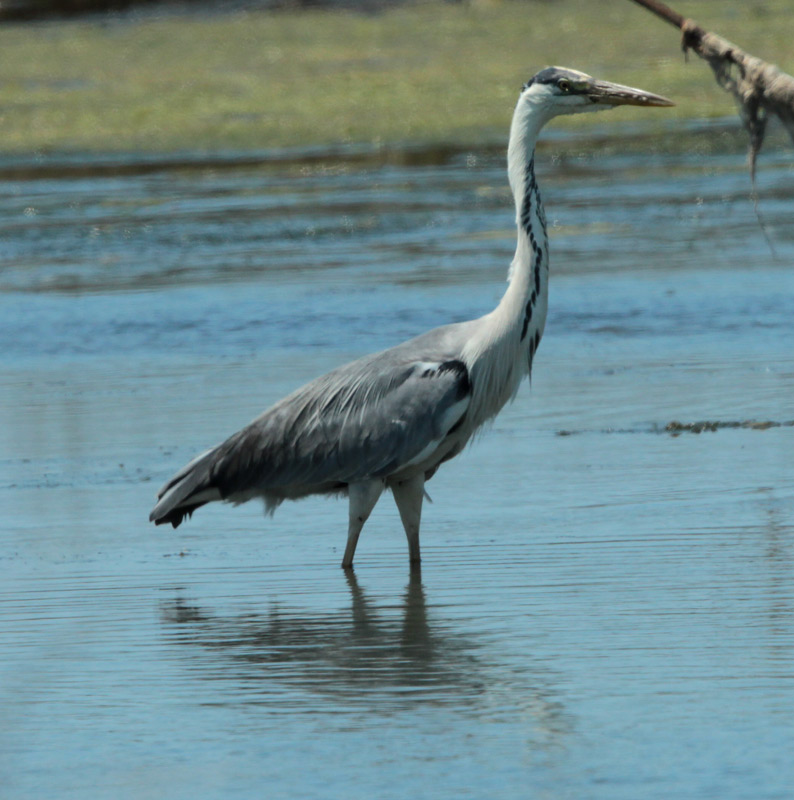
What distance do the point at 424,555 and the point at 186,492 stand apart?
3.31ft

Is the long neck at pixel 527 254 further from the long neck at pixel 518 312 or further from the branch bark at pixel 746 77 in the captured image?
the branch bark at pixel 746 77

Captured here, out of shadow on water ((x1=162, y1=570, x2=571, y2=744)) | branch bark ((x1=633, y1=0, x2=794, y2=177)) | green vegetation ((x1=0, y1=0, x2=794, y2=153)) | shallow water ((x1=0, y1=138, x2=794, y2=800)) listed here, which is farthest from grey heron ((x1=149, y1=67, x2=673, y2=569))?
green vegetation ((x1=0, y1=0, x2=794, y2=153))

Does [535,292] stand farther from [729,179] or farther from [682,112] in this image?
[682,112]

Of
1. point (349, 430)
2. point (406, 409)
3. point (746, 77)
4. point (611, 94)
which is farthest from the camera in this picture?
point (611, 94)

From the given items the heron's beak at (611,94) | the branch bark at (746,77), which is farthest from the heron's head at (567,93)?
the branch bark at (746,77)

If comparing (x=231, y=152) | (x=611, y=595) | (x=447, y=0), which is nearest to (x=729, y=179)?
(x=231, y=152)

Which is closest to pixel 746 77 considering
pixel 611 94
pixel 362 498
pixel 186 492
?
pixel 611 94

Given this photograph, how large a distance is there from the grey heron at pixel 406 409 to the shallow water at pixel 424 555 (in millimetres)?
291

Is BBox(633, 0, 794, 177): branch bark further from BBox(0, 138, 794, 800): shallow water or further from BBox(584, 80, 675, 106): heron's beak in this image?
BBox(0, 138, 794, 800): shallow water

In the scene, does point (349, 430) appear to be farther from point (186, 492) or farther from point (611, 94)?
point (611, 94)

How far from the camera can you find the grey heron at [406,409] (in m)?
7.30

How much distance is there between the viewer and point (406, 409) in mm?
7289

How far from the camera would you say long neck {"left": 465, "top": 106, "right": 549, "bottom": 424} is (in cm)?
745

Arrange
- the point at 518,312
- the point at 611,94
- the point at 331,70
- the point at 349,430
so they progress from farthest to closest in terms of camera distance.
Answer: the point at 331,70
the point at 611,94
the point at 518,312
the point at 349,430
